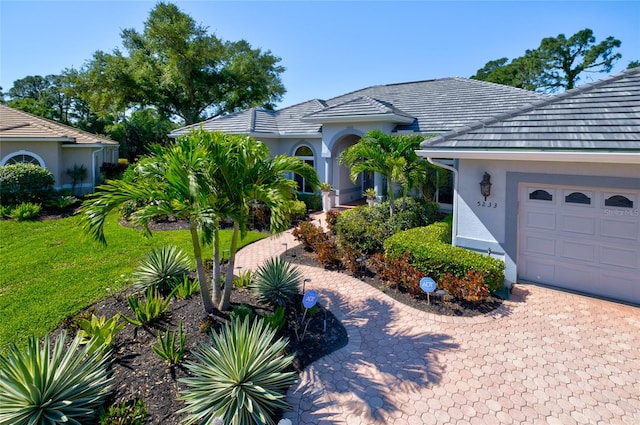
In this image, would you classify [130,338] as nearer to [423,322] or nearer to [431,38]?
[423,322]

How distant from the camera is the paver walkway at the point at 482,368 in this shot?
4754mm

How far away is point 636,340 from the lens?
6.43 m

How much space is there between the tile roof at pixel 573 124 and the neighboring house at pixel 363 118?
7107 mm

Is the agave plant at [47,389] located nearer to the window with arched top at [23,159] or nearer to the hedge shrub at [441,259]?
the hedge shrub at [441,259]

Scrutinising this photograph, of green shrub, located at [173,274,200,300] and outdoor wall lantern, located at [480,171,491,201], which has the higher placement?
outdoor wall lantern, located at [480,171,491,201]

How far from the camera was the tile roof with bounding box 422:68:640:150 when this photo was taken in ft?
24.9

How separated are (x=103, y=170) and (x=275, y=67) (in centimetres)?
2302

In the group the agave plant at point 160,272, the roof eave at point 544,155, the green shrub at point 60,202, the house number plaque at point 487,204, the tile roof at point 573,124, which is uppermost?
the tile roof at point 573,124

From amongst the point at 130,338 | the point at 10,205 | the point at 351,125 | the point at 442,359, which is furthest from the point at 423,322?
the point at 10,205

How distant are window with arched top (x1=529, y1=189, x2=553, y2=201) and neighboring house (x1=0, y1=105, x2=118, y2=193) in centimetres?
2439

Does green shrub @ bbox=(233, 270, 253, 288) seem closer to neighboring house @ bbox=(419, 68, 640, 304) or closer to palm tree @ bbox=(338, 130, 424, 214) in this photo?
neighboring house @ bbox=(419, 68, 640, 304)

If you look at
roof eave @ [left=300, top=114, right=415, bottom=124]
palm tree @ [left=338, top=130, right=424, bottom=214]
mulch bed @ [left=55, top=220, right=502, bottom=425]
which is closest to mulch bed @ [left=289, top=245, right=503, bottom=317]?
mulch bed @ [left=55, top=220, right=502, bottom=425]

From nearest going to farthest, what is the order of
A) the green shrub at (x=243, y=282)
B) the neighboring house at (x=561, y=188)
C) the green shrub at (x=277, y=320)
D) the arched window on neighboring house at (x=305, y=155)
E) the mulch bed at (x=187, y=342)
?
the mulch bed at (x=187, y=342) < the green shrub at (x=277, y=320) < the neighboring house at (x=561, y=188) < the green shrub at (x=243, y=282) < the arched window on neighboring house at (x=305, y=155)

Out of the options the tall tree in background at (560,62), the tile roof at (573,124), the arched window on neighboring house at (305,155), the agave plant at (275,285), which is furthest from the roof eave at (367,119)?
the tall tree in background at (560,62)
